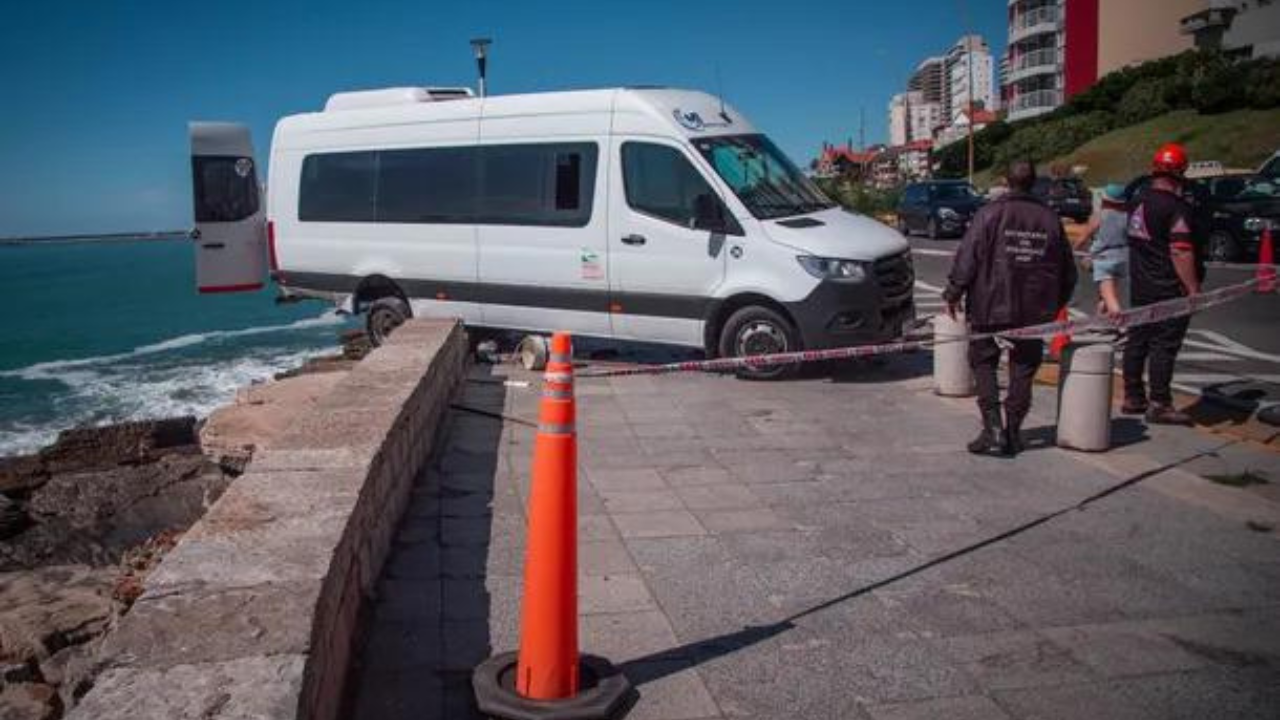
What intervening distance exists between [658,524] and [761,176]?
17.7 ft

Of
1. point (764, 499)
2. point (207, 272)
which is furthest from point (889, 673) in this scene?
point (207, 272)

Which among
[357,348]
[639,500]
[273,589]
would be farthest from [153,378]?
[273,589]

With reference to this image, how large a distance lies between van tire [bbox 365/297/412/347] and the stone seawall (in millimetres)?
6375

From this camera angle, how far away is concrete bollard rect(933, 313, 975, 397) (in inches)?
350

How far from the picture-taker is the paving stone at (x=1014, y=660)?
12.2 feet

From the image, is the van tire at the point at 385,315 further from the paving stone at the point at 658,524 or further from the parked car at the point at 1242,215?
the parked car at the point at 1242,215

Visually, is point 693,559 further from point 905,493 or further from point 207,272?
point 207,272

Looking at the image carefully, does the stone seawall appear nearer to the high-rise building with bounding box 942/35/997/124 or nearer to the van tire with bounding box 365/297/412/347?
the van tire with bounding box 365/297/412/347

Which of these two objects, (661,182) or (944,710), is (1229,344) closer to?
(661,182)

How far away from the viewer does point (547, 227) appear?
10.6 m

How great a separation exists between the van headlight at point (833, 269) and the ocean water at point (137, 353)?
8749 millimetres

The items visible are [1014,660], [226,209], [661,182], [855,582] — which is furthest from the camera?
[226,209]

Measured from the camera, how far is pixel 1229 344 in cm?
1179

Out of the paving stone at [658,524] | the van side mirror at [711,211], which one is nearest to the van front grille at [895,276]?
the van side mirror at [711,211]
